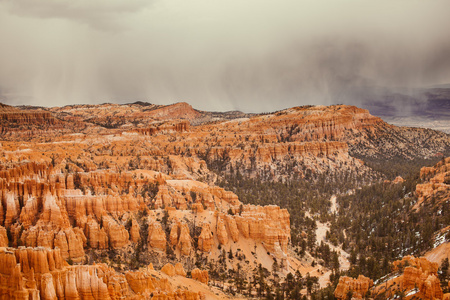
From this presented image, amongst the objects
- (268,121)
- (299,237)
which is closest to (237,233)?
(299,237)

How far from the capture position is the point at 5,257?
2741cm

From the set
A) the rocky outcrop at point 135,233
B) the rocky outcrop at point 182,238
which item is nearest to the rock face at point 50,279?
the rocky outcrop at point 135,233

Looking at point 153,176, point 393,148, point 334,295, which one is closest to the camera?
point 334,295

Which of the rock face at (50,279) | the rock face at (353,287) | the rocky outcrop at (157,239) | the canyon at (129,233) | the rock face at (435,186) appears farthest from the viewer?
the rock face at (435,186)

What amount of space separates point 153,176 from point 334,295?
50622mm

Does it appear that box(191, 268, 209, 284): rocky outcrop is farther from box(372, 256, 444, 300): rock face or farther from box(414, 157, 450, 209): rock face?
box(414, 157, 450, 209): rock face

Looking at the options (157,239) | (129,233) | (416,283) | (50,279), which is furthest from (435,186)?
(50,279)

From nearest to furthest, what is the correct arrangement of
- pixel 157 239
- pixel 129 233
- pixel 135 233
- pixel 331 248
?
pixel 135 233, pixel 157 239, pixel 129 233, pixel 331 248

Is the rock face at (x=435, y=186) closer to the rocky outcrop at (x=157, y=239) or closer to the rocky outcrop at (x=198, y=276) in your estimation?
the rocky outcrop at (x=198, y=276)

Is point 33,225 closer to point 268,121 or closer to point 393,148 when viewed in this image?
point 268,121

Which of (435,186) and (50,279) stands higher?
(435,186)

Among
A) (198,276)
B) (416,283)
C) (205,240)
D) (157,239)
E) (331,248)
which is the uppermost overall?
(157,239)

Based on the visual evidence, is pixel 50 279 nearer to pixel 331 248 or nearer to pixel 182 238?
pixel 182 238

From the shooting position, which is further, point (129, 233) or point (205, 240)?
point (205, 240)
